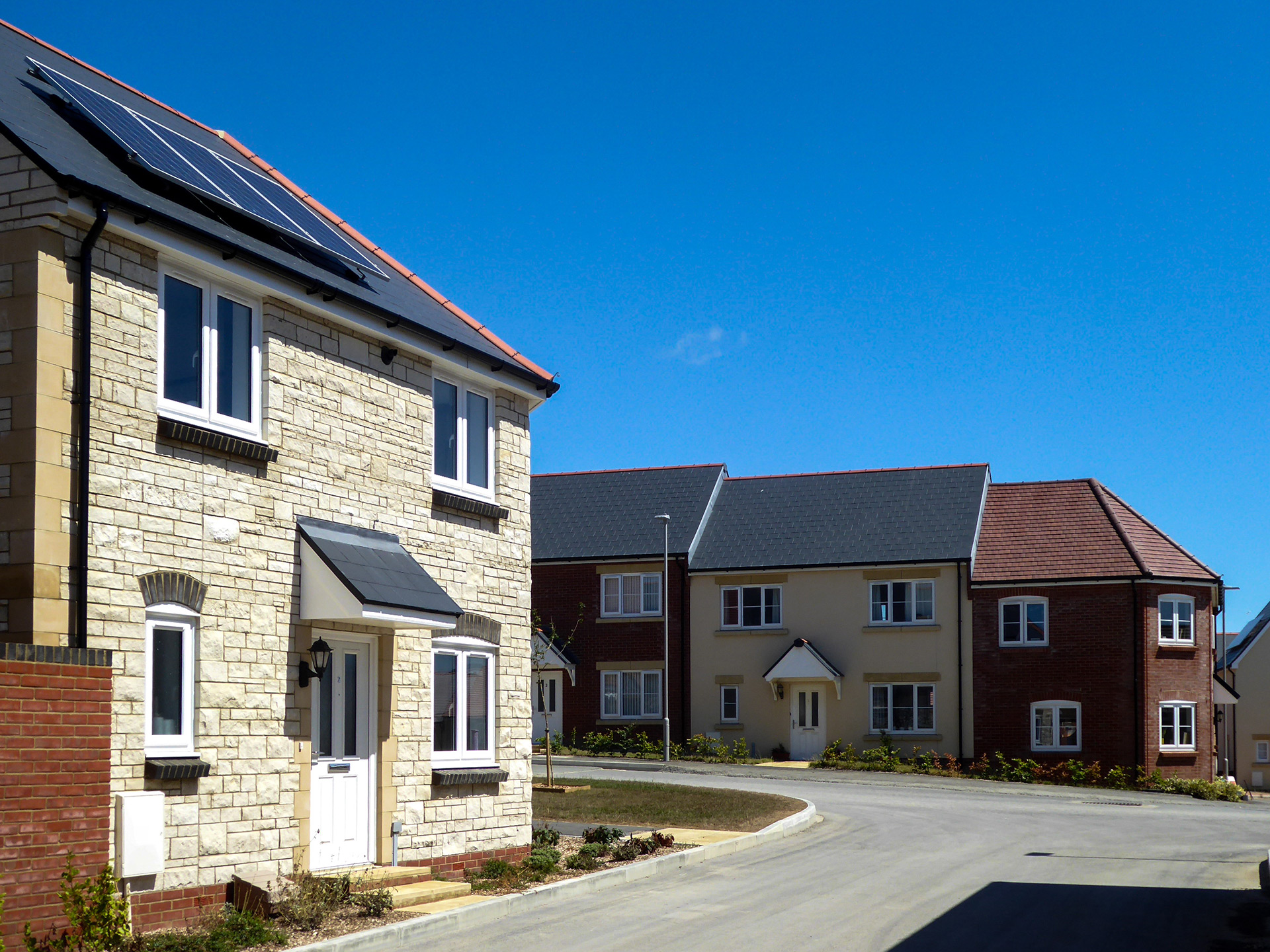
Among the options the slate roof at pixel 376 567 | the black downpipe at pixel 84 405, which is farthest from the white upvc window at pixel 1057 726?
the black downpipe at pixel 84 405

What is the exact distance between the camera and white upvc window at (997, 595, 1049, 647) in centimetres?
3788

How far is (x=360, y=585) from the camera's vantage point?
12906 mm

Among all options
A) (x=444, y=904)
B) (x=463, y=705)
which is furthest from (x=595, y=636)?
(x=444, y=904)

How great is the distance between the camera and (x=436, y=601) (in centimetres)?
1398

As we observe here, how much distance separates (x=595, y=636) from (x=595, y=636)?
0.02m

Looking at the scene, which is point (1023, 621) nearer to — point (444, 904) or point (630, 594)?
point (630, 594)

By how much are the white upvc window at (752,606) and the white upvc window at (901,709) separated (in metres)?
3.85

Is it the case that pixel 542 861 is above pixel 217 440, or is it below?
below

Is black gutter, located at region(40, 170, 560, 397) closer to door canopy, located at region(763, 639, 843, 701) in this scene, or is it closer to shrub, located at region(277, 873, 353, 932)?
shrub, located at region(277, 873, 353, 932)

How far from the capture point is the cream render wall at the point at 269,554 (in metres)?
11.0

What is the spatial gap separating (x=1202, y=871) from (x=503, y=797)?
357 inches

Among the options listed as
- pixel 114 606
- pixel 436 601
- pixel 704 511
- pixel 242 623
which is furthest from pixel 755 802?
pixel 704 511

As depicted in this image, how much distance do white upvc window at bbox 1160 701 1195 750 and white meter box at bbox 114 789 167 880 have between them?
104 feet

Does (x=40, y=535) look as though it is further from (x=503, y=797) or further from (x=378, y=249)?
(x=378, y=249)
